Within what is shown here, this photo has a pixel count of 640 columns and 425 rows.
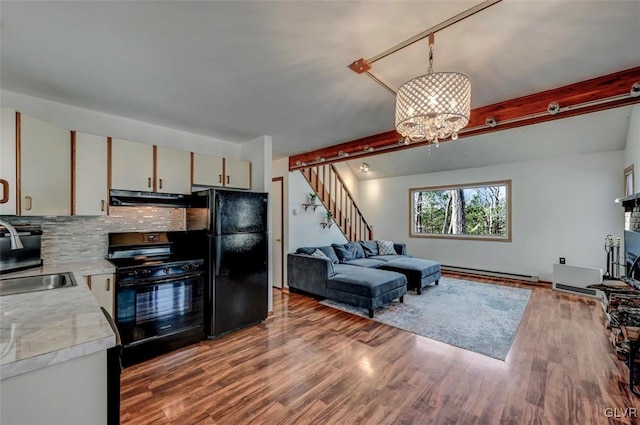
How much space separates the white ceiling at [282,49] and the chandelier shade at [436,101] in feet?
0.88

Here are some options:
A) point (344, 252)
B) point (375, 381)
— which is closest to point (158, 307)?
point (375, 381)

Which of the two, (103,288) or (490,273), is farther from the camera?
(490,273)

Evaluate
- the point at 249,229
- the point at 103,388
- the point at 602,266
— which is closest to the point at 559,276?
the point at 602,266

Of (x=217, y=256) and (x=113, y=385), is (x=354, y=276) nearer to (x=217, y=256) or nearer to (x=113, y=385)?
(x=217, y=256)

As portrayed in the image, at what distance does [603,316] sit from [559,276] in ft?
4.09

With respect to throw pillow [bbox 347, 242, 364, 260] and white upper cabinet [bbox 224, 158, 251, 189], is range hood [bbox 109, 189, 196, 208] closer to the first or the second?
white upper cabinet [bbox 224, 158, 251, 189]

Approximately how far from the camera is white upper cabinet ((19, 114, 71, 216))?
7.24 ft

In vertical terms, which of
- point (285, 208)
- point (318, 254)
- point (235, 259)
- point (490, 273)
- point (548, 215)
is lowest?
point (490, 273)

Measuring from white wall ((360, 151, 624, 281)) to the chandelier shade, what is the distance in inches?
194

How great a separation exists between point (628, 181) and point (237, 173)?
5.87 meters

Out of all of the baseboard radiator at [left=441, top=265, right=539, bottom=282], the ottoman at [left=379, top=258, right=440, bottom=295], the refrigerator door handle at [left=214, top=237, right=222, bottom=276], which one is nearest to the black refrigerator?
the refrigerator door handle at [left=214, top=237, right=222, bottom=276]

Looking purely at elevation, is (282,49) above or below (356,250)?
above

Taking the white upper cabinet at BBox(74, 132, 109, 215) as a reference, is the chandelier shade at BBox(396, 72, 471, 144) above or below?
above

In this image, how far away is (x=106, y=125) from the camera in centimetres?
301
